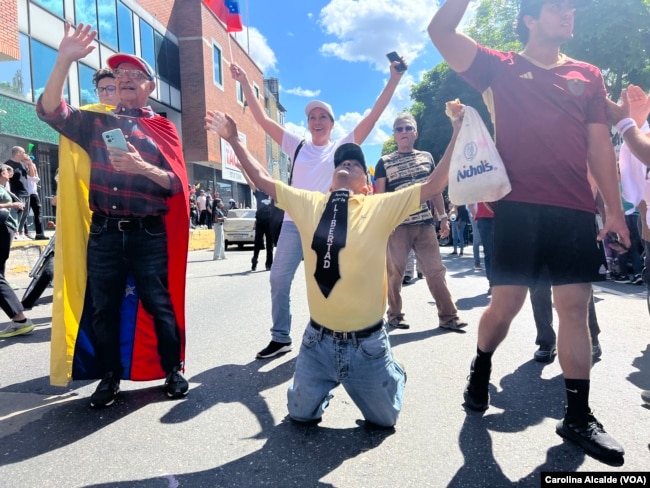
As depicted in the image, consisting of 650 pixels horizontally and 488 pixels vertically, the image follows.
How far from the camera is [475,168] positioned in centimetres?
241

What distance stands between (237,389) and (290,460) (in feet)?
3.48

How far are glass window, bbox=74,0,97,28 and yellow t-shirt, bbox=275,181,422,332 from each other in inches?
794

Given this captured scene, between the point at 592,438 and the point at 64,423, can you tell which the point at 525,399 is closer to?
the point at 592,438

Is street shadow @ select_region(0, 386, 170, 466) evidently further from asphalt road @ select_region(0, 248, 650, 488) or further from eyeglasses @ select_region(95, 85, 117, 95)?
eyeglasses @ select_region(95, 85, 117, 95)

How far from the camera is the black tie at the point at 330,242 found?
2.50 m

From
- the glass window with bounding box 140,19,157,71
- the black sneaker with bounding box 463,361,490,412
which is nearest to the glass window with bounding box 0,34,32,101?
the glass window with bounding box 140,19,157,71

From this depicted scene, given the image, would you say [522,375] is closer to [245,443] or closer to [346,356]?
[346,356]

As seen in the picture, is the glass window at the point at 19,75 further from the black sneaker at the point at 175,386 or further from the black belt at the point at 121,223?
the black sneaker at the point at 175,386

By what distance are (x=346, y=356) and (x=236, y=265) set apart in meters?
9.51

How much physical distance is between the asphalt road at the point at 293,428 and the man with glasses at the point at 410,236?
0.62 meters

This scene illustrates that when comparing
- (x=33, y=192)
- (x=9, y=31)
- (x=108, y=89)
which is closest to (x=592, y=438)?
(x=108, y=89)

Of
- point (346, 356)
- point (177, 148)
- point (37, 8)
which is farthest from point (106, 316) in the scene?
point (37, 8)

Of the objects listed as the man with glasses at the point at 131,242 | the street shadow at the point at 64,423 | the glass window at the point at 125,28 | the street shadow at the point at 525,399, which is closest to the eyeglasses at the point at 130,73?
the man with glasses at the point at 131,242

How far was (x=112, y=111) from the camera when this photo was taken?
2980 millimetres
